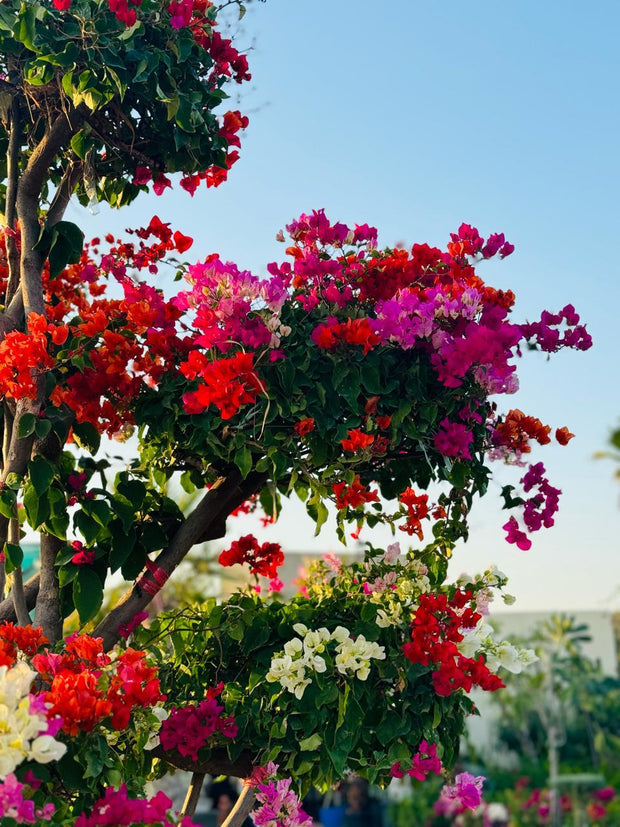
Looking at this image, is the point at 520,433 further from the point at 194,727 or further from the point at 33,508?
the point at 33,508

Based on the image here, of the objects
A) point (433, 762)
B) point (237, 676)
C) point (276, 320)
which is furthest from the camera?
point (237, 676)

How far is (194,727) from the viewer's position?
2303 mm

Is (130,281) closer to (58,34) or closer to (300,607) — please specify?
(58,34)

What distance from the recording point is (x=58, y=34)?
7.66ft

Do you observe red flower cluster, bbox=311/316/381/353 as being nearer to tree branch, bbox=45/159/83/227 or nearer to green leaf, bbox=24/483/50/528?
green leaf, bbox=24/483/50/528

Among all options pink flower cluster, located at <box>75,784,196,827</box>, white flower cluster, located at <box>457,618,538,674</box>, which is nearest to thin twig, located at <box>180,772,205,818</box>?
white flower cluster, located at <box>457,618,538,674</box>

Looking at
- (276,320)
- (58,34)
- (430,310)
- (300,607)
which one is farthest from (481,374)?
(58,34)

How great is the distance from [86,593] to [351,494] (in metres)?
0.67

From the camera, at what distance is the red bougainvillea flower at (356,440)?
2.11 meters

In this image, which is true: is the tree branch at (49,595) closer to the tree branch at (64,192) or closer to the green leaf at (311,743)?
the green leaf at (311,743)

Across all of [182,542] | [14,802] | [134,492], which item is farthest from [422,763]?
[14,802]

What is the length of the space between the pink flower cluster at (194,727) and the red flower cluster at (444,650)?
0.47 m

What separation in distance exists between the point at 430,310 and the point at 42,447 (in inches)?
39.9

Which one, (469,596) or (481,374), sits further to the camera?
(469,596)
